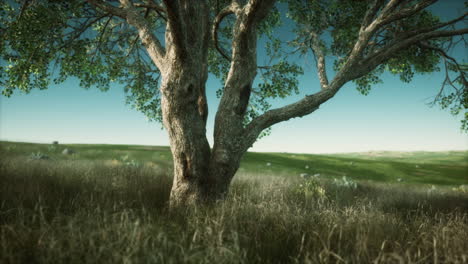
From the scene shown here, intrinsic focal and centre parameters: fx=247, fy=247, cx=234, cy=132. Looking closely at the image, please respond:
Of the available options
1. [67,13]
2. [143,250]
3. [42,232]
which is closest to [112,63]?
[67,13]

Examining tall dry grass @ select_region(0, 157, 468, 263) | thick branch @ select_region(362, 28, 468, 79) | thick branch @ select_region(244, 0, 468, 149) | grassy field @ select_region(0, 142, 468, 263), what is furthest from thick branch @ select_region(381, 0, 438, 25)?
tall dry grass @ select_region(0, 157, 468, 263)

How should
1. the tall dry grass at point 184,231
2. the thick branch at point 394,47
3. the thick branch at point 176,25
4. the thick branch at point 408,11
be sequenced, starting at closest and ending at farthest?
the tall dry grass at point 184,231
the thick branch at point 176,25
the thick branch at point 408,11
the thick branch at point 394,47

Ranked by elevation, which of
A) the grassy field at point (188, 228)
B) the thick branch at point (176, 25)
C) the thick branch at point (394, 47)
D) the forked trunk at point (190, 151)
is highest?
the thick branch at point (394, 47)

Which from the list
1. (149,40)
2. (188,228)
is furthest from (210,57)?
(188,228)

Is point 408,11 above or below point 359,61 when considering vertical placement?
above

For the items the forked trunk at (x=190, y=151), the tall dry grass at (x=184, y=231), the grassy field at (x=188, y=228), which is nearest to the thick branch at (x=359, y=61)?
the forked trunk at (x=190, y=151)

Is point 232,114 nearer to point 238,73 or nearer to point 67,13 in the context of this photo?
point 238,73

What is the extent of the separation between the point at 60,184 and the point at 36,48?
13.6ft

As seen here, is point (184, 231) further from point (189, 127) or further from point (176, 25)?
point (176, 25)

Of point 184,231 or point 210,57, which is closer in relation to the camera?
point 184,231

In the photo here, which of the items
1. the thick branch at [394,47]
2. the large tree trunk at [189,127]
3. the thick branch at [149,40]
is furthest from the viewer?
the thick branch at [394,47]

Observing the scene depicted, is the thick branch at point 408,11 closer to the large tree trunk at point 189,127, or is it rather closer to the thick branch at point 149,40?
the large tree trunk at point 189,127

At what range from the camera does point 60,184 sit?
18.2 feet

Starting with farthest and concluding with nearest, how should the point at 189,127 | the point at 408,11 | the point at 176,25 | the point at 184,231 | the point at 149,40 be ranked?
the point at 408,11 → the point at 149,40 → the point at 189,127 → the point at 176,25 → the point at 184,231
